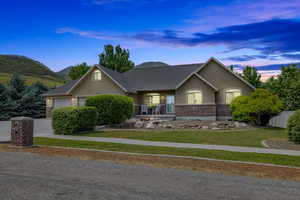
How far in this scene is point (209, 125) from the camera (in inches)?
784

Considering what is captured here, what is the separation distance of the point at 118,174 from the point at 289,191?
3.92 m

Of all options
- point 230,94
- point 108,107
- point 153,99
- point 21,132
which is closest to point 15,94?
point 153,99

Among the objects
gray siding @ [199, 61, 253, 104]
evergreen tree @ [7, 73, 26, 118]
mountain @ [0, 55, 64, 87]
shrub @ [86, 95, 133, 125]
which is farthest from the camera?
mountain @ [0, 55, 64, 87]

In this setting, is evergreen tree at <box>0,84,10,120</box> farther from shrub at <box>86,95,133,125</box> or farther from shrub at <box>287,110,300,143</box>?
shrub at <box>287,110,300,143</box>

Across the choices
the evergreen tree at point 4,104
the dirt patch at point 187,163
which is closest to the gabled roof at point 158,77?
the evergreen tree at point 4,104

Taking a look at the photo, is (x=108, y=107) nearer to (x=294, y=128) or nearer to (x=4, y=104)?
(x=294, y=128)

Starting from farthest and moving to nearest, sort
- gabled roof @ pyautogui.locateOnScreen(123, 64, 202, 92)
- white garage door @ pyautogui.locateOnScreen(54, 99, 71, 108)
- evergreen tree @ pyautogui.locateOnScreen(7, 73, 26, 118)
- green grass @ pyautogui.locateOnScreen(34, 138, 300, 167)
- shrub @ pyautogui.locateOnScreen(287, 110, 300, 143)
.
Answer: evergreen tree @ pyautogui.locateOnScreen(7, 73, 26, 118) → white garage door @ pyautogui.locateOnScreen(54, 99, 71, 108) → gabled roof @ pyautogui.locateOnScreen(123, 64, 202, 92) → shrub @ pyautogui.locateOnScreen(287, 110, 300, 143) → green grass @ pyautogui.locateOnScreen(34, 138, 300, 167)

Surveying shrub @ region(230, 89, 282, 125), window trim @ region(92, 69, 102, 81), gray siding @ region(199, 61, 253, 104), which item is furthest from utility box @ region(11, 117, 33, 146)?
gray siding @ region(199, 61, 253, 104)

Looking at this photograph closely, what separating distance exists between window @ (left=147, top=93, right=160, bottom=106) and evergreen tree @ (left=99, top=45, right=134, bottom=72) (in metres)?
24.9

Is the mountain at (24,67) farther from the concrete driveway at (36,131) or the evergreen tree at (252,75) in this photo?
the concrete driveway at (36,131)

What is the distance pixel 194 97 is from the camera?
2541 cm

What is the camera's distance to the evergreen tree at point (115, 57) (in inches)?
2056

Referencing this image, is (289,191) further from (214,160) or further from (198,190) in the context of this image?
(214,160)

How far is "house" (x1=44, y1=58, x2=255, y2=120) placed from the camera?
82.2 feet
